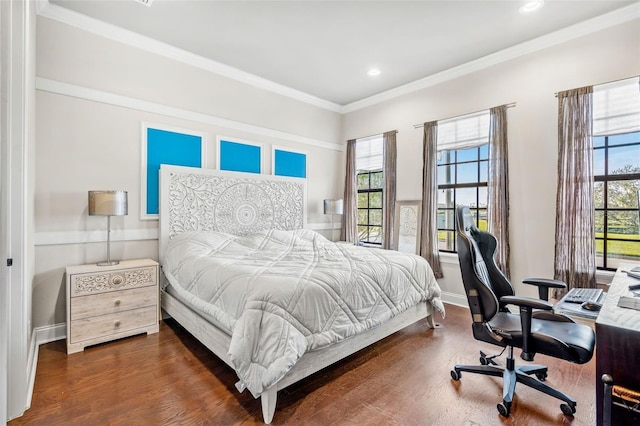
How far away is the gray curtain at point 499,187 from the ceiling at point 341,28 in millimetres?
872

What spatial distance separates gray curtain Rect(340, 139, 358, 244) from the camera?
5.19 metres

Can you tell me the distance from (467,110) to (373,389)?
11.5 ft

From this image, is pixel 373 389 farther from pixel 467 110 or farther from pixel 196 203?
pixel 467 110

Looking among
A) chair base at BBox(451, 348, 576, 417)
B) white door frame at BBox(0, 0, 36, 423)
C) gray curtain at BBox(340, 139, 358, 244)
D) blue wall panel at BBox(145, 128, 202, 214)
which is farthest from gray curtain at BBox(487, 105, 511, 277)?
white door frame at BBox(0, 0, 36, 423)

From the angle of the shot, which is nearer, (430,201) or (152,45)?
(152,45)

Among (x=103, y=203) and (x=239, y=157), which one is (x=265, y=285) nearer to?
(x=103, y=203)

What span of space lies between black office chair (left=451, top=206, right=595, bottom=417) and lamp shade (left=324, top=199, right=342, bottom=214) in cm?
274

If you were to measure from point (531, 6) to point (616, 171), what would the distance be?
180cm

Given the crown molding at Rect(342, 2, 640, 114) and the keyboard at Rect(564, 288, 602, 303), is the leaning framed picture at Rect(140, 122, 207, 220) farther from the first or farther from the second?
the keyboard at Rect(564, 288, 602, 303)

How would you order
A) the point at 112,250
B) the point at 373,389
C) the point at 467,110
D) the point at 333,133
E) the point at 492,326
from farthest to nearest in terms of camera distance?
the point at 333,133
the point at 467,110
the point at 112,250
the point at 373,389
the point at 492,326

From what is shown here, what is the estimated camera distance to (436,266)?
4.08 metres

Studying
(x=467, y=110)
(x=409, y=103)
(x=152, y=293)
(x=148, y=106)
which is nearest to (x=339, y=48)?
(x=409, y=103)

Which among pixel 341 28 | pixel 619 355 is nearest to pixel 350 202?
pixel 341 28

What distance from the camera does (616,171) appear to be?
2.98m
